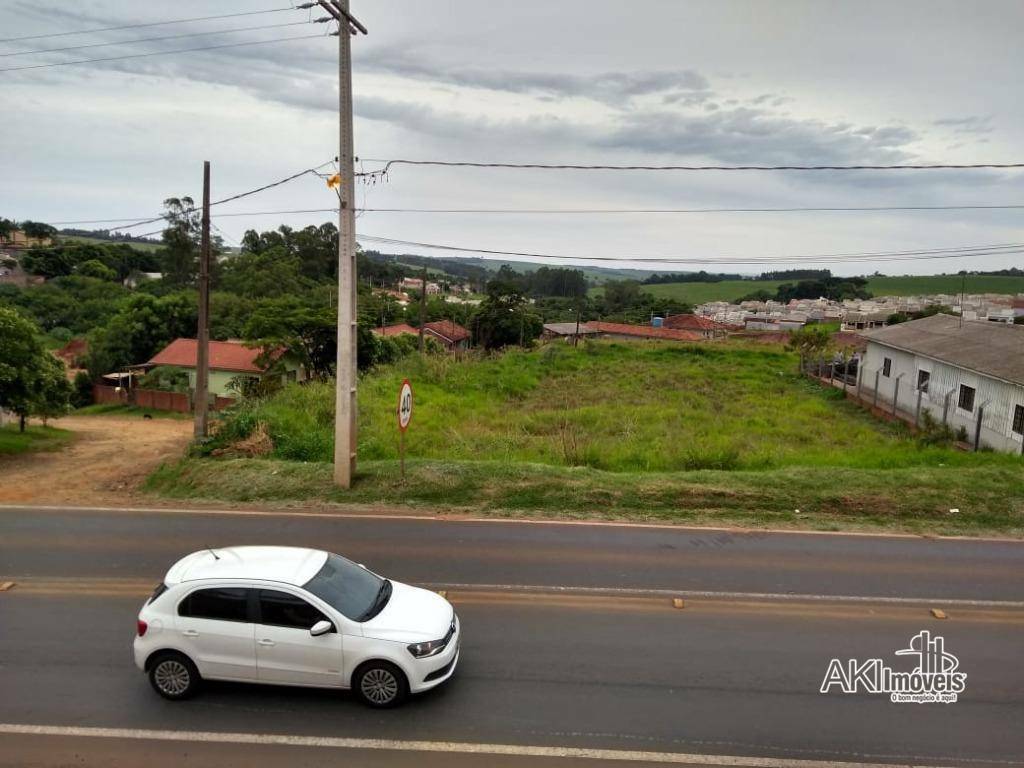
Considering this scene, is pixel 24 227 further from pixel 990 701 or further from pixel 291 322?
pixel 990 701

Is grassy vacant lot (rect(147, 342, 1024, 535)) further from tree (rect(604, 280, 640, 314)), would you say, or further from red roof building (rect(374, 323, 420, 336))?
tree (rect(604, 280, 640, 314))

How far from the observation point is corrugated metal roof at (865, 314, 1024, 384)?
76.5 ft

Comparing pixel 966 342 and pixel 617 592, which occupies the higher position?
pixel 966 342

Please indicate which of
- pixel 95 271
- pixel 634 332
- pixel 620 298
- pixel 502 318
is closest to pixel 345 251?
pixel 502 318

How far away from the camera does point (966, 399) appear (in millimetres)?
24891

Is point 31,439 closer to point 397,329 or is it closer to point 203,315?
point 203,315

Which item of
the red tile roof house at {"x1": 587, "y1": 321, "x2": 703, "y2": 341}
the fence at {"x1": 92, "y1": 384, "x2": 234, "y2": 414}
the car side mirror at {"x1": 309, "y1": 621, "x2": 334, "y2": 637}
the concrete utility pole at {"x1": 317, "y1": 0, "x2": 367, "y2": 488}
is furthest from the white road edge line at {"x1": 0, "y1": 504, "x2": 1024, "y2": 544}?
the red tile roof house at {"x1": 587, "y1": 321, "x2": 703, "y2": 341}

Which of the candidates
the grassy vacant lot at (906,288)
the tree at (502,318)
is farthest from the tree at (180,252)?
the grassy vacant lot at (906,288)

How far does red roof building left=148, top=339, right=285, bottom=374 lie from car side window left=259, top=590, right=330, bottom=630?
35.2 m

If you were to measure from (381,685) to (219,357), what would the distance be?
39234mm

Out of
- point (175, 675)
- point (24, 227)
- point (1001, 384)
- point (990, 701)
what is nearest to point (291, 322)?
point (1001, 384)

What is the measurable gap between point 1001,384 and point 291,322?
30347mm

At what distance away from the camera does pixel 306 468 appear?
50.9ft

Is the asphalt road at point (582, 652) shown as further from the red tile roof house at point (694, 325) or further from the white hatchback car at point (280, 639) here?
the red tile roof house at point (694, 325)
